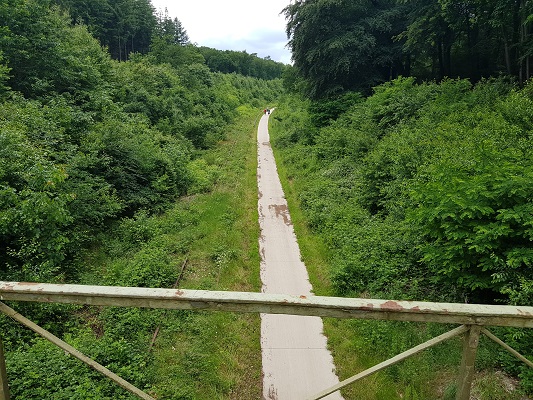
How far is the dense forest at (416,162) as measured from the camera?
5.64 metres

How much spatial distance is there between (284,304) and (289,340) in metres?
4.89

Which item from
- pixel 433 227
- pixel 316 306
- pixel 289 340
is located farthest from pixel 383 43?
pixel 316 306

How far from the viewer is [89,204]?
10.1 meters

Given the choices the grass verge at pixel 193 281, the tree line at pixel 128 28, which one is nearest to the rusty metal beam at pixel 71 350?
the grass verge at pixel 193 281

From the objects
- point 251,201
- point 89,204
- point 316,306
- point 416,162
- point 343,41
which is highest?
point 343,41

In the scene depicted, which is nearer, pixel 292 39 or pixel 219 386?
pixel 219 386

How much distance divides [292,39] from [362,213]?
19.6m

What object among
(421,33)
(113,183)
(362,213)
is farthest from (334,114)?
(113,183)

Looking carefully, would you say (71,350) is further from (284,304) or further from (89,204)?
(89,204)

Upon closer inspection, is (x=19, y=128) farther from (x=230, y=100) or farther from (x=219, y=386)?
(x=230, y=100)

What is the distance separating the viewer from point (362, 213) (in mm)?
11211

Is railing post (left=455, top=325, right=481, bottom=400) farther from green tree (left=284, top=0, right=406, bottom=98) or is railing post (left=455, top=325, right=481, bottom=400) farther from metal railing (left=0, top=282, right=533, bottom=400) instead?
green tree (left=284, top=0, right=406, bottom=98)

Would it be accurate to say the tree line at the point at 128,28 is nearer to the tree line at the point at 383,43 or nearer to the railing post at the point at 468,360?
the tree line at the point at 383,43

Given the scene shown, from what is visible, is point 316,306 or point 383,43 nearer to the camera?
point 316,306
